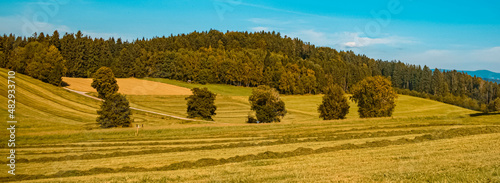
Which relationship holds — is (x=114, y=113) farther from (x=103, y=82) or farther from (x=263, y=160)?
(x=263, y=160)

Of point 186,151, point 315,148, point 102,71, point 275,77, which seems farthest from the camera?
point 275,77

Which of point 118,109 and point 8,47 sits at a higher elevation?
point 8,47

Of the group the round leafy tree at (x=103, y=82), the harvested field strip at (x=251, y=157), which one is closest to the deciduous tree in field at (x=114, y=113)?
the harvested field strip at (x=251, y=157)

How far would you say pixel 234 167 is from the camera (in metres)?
20.6

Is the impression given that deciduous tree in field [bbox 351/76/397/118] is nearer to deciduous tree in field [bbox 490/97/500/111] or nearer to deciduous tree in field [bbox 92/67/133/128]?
deciduous tree in field [bbox 92/67/133/128]

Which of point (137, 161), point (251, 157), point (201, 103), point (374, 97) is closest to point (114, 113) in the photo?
point (201, 103)

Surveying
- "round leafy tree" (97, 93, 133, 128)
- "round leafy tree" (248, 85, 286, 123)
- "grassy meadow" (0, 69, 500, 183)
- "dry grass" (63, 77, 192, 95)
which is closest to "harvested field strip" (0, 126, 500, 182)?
"grassy meadow" (0, 69, 500, 183)

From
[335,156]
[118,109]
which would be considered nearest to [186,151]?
[335,156]

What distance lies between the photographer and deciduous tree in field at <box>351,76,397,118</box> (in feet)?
237

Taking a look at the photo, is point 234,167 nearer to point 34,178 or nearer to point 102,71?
point 34,178

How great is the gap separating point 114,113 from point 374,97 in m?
48.7

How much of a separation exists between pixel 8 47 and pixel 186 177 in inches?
5727

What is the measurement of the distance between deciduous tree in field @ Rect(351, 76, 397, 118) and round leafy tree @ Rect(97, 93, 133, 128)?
1769 inches

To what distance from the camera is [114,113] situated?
54.4m
